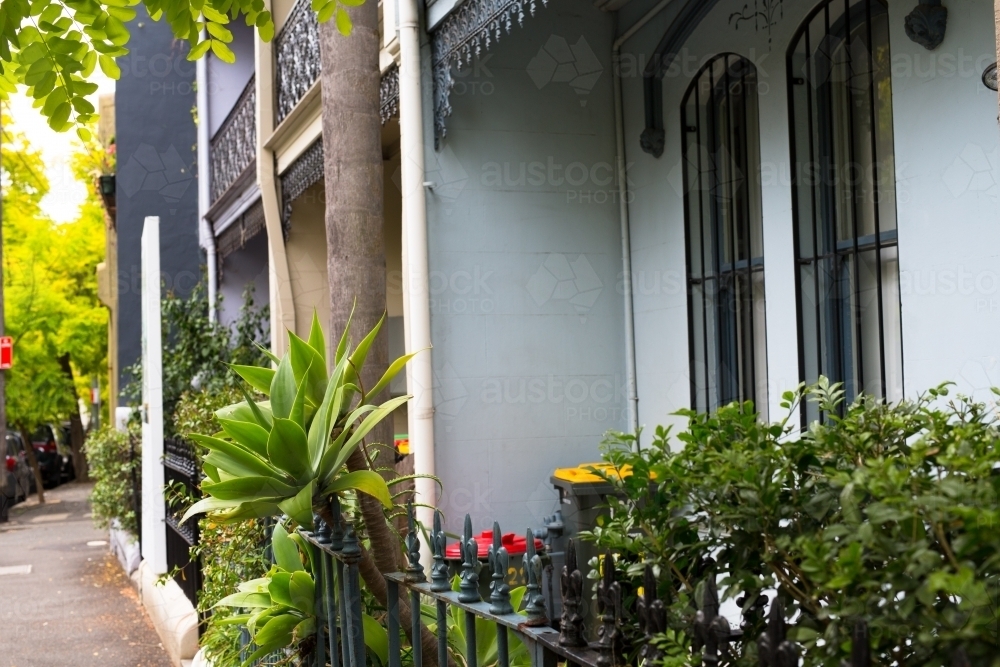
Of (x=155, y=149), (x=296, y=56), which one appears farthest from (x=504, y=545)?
(x=155, y=149)

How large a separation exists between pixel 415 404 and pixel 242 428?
3.41 meters

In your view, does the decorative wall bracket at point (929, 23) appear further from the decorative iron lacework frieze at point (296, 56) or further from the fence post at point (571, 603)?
the decorative iron lacework frieze at point (296, 56)

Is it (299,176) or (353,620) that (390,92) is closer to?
(299,176)

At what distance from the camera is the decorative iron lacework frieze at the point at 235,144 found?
38.2 ft

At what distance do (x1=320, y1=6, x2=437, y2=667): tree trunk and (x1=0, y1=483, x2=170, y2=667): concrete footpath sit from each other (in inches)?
142

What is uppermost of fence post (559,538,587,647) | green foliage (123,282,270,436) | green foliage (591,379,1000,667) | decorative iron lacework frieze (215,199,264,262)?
decorative iron lacework frieze (215,199,264,262)

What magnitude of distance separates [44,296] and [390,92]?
20.1m

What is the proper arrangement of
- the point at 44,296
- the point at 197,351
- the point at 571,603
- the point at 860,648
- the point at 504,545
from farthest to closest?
the point at 44,296 → the point at 197,351 → the point at 504,545 → the point at 571,603 → the point at 860,648

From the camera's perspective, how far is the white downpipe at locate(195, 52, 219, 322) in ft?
47.1

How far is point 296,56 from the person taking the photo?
30.9 ft

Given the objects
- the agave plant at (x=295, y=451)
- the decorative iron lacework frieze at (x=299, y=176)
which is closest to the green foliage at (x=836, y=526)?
the agave plant at (x=295, y=451)

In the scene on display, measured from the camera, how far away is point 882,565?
1.71m

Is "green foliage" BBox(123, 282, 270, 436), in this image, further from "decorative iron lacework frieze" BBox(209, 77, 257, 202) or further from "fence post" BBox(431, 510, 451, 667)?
"fence post" BBox(431, 510, 451, 667)

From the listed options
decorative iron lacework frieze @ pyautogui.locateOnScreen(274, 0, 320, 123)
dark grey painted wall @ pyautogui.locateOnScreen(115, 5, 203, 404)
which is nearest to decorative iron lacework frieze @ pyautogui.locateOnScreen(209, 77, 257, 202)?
decorative iron lacework frieze @ pyautogui.locateOnScreen(274, 0, 320, 123)
